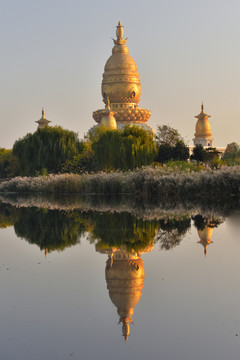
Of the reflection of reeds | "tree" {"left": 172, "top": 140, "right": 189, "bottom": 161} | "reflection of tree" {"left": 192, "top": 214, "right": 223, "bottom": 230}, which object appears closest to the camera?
"reflection of tree" {"left": 192, "top": 214, "right": 223, "bottom": 230}

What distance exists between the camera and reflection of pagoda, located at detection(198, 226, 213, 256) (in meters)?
6.94

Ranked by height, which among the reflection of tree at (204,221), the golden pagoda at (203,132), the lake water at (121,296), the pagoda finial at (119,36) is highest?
the pagoda finial at (119,36)

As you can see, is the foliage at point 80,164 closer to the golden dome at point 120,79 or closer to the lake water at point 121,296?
the lake water at point 121,296

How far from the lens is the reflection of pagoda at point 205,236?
6.94m

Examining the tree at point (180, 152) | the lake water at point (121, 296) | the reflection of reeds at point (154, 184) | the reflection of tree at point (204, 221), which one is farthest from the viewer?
the tree at point (180, 152)

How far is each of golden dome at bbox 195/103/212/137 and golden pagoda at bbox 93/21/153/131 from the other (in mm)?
11250

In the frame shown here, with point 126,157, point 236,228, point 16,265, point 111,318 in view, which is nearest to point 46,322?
point 111,318

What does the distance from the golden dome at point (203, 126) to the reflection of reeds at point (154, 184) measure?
41704 millimetres

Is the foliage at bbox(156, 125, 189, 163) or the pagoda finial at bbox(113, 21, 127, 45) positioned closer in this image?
the foliage at bbox(156, 125, 189, 163)

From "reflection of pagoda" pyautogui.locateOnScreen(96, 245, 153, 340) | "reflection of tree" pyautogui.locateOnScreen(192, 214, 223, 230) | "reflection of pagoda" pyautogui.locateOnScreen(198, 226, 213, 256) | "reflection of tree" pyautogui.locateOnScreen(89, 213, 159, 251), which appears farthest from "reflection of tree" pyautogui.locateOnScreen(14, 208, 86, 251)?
"reflection of tree" pyautogui.locateOnScreen(192, 214, 223, 230)

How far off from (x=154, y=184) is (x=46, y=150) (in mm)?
11276

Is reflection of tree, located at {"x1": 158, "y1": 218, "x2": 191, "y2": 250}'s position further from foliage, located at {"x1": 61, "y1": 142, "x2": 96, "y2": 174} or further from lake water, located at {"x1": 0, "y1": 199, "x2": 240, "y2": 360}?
foliage, located at {"x1": 61, "y1": 142, "x2": 96, "y2": 174}

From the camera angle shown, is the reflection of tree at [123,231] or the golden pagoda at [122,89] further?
the golden pagoda at [122,89]

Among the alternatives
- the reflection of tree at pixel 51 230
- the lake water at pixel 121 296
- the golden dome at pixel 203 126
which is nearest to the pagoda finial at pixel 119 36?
the golden dome at pixel 203 126
